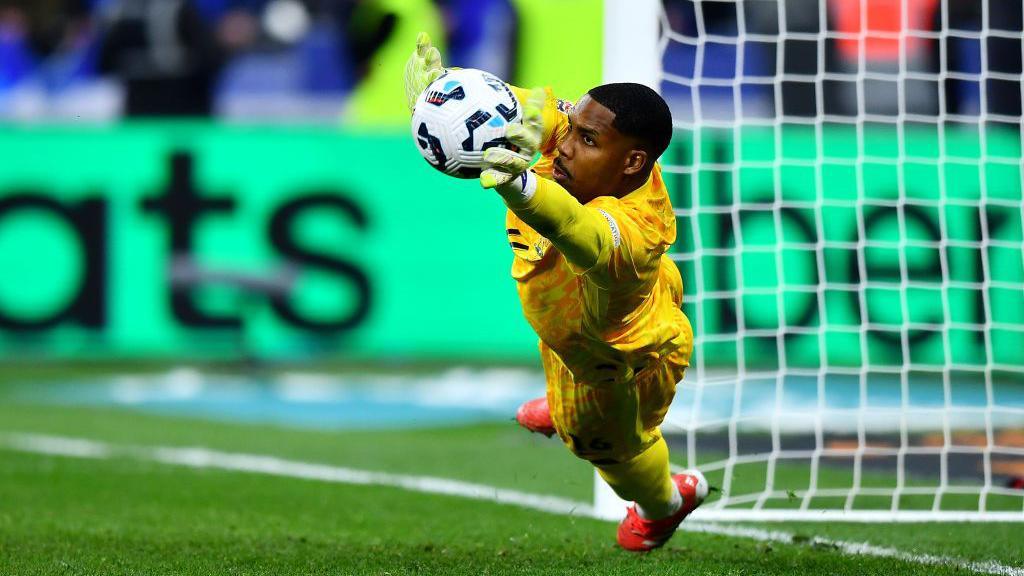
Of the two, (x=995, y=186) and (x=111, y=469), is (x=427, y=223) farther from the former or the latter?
(x=111, y=469)

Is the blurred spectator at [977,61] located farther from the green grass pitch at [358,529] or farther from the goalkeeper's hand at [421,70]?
the goalkeeper's hand at [421,70]

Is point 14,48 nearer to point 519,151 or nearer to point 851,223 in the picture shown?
point 851,223

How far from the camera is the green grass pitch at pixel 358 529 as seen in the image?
4.88 metres

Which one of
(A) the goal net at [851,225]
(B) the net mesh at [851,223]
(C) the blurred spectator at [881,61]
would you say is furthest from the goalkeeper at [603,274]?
(C) the blurred spectator at [881,61]

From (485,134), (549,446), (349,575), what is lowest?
(549,446)

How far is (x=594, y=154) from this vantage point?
4.29 metres

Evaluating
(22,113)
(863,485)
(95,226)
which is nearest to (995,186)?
(863,485)

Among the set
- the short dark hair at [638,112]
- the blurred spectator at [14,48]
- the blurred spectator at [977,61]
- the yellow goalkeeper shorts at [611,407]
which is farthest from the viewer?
the blurred spectator at [14,48]

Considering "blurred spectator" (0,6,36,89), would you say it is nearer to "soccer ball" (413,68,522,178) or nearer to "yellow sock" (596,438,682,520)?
"yellow sock" (596,438,682,520)

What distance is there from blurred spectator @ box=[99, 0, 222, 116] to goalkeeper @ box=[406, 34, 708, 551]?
9.69 metres

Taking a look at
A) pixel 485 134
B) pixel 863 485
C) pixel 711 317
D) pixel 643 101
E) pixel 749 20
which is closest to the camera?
pixel 485 134

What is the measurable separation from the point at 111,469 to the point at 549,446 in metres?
2.89

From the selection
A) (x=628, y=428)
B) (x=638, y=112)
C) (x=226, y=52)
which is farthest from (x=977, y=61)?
(x=638, y=112)

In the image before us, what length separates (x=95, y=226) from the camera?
44.2 ft
